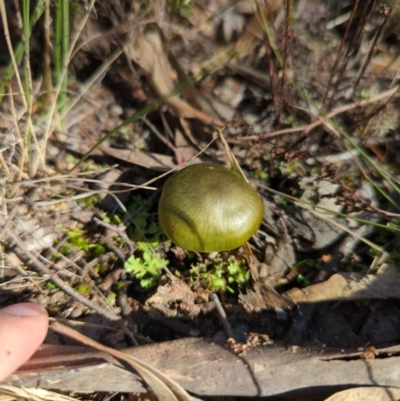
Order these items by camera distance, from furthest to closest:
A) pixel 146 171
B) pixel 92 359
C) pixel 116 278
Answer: pixel 146 171 → pixel 116 278 → pixel 92 359

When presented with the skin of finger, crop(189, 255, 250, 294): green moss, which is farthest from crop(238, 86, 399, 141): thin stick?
the skin of finger

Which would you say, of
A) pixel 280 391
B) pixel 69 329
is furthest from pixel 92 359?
pixel 280 391

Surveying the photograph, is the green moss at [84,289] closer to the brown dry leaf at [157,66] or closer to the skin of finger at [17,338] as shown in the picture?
the skin of finger at [17,338]

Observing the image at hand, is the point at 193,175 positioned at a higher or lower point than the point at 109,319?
higher

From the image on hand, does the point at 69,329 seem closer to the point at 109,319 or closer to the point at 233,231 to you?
the point at 109,319

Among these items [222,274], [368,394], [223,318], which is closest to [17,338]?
[223,318]

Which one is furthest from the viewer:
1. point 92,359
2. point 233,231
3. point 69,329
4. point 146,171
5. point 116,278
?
point 146,171

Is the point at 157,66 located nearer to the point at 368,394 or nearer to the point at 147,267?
the point at 147,267
